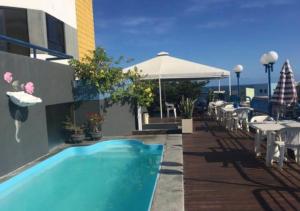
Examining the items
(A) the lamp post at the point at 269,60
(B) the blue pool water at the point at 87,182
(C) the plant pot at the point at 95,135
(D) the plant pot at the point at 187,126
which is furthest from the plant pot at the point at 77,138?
(A) the lamp post at the point at 269,60

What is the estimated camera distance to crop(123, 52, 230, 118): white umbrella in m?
14.4

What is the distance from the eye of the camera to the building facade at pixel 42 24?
11516 millimetres

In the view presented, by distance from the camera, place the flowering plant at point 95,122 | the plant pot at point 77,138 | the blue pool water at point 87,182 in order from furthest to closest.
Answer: the flowering plant at point 95,122 < the plant pot at point 77,138 < the blue pool water at point 87,182

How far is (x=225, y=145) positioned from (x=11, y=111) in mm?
5532

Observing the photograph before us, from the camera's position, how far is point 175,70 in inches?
572

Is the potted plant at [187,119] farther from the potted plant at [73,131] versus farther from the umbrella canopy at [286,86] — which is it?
the potted plant at [73,131]

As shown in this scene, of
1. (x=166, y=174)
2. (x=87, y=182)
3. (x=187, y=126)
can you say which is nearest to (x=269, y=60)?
(x=187, y=126)

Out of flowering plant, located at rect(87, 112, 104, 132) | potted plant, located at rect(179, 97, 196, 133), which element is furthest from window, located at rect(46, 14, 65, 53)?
potted plant, located at rect(179, 97, 196, 133)

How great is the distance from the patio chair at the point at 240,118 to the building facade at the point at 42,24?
22.9 feet

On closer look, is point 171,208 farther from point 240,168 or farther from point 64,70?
point 64,70

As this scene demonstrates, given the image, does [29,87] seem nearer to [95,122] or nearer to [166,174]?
[95,122]

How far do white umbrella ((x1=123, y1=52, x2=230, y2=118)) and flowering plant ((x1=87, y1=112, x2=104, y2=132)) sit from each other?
2.97 meters

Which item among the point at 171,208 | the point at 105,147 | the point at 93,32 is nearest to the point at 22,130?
the point at 105,147

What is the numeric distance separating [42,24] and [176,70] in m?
5.71
